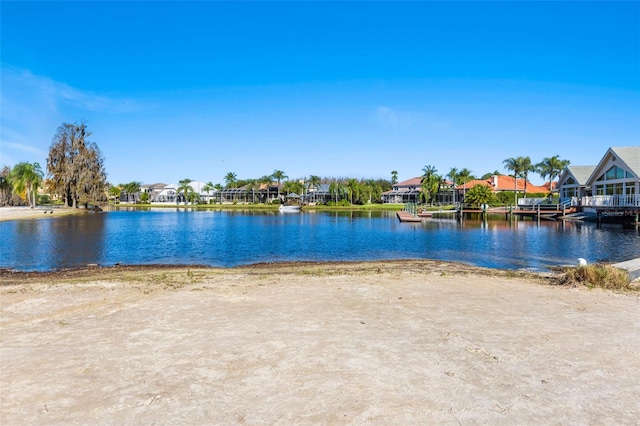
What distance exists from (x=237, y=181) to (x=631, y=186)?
117 meters

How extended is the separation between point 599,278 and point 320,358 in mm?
11250

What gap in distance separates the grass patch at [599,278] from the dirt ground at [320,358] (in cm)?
119

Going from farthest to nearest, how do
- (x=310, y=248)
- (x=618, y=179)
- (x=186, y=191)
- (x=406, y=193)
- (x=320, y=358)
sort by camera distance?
1. (x=186, y=191)
2. (x=406, y=193)
3. (x=618, y=179)
4. (x=310, y=248)
5. (x=320, y=358)

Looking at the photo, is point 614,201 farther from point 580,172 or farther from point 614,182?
point 580,172

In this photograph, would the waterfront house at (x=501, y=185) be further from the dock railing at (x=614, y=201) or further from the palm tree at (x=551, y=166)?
the dock railing at (x=614, y=201)

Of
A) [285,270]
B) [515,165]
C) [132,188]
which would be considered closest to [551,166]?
[515,165]

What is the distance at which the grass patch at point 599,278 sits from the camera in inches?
513

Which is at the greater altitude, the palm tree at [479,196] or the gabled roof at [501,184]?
the gabled roof at [501,184]

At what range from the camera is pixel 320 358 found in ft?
22.0

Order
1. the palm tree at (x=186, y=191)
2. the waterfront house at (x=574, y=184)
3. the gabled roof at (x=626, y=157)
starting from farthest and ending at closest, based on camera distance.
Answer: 1. the palm tree at (x=186, y=191)
2. the waterfront house at (x=574, y=184)
3. the gabled roof at (x=626, y=157)

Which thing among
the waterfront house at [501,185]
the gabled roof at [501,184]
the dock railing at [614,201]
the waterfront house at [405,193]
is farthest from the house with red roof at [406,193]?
the dock railing at [614,201]

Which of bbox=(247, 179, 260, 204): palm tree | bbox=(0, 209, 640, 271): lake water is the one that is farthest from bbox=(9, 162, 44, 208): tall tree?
bbox=(247, 179, 260, 204): palm tree

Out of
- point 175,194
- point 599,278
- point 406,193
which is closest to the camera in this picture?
point 599,278

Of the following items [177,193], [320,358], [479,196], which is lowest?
[320,358]
